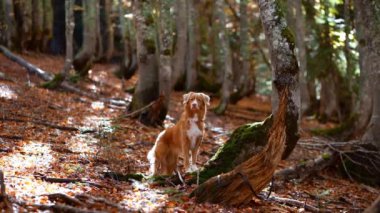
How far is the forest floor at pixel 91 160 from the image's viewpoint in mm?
6707

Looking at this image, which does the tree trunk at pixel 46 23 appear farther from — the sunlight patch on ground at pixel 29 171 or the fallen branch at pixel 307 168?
the fallen branch at pixel 307 168

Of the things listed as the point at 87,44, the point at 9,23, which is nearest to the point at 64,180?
the point at 87,44

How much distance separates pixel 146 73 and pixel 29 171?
24.3 feet

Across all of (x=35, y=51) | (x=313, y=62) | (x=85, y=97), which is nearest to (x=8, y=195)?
(x=85, y=97)

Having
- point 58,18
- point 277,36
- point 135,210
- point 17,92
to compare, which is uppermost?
point 58,18

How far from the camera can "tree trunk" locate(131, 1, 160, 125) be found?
14.4 meters

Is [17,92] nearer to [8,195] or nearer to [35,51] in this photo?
[8,195]

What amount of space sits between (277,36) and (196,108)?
6.47 feet

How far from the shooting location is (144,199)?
686 cm

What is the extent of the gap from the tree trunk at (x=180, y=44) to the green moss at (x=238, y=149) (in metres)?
13.4

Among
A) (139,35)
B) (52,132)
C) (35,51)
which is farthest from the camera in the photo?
(35,51)

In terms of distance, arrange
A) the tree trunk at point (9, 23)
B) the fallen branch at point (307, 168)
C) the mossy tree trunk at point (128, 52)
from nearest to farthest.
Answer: the fallen branch at point (307, 168) → the tree trunk at point (9, 23) → the mossy tree trunk at point (128, 52)

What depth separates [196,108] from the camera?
9156 millimetres

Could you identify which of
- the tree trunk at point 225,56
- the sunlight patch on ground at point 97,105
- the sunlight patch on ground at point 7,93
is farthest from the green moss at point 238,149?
the tree trunk at point 225,56
